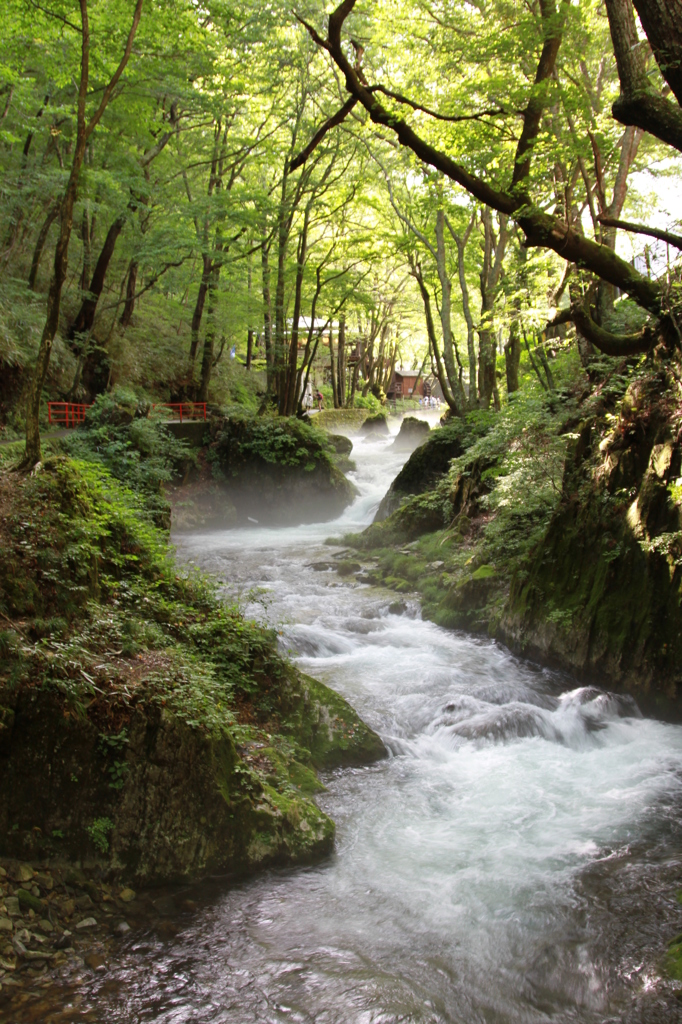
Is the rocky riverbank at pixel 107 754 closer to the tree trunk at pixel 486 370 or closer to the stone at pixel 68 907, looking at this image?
the stone at pixel 68 907

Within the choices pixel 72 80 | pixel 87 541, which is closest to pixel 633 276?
pixel 87 541

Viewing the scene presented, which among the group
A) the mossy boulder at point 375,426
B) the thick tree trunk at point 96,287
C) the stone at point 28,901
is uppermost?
the thick tree trunk at point 96,287

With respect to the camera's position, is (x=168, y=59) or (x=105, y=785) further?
(x=168, y=59)

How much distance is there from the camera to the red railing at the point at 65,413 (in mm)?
18734

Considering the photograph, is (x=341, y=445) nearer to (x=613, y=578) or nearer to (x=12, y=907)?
(x=613, y=578)

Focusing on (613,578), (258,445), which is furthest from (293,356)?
(613,578)

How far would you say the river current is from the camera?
420 centimetres

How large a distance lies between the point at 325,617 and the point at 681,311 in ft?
24.1

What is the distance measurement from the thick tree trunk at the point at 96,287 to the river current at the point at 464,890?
16.2 meters

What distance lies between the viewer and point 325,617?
12078 millimetres

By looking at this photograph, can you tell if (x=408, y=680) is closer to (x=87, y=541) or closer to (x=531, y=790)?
(x=531, y=790)

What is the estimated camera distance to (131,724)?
5176 millimetres

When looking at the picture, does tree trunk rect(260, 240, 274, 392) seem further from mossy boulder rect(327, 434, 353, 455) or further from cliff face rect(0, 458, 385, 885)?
cliff face rect(0, 458, 385, 885)

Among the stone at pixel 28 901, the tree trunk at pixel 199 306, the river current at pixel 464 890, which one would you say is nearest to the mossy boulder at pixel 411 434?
the tree trunk at pixel 199 306
